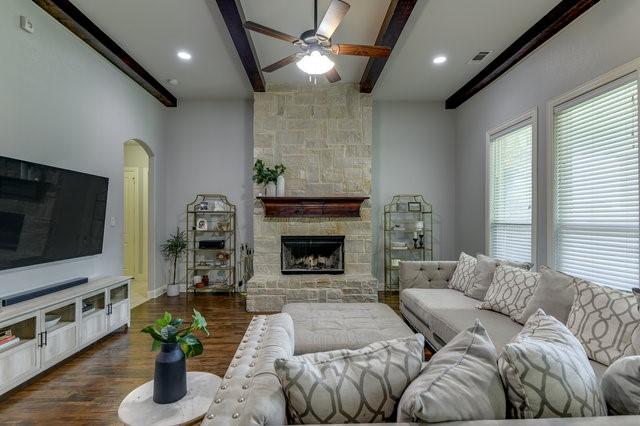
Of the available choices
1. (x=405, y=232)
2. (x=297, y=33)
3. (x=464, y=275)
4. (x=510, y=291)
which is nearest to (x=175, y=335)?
(x=510, y=291)

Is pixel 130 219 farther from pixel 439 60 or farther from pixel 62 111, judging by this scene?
pixel 439 60

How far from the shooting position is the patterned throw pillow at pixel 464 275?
340 centimetres

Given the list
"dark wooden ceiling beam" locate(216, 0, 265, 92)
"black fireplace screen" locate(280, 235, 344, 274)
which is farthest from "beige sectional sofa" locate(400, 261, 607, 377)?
"dark wooden ceiling beam" locate(216, 0, 265, 92)

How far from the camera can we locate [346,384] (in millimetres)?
984

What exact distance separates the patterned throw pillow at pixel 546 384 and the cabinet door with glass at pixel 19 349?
9.69 ft

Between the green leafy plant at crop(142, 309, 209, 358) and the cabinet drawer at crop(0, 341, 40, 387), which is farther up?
the green leafy plant at crop(142, 309, 209, 358)

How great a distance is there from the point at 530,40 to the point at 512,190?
5.28ft

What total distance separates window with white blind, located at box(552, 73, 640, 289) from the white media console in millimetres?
4406

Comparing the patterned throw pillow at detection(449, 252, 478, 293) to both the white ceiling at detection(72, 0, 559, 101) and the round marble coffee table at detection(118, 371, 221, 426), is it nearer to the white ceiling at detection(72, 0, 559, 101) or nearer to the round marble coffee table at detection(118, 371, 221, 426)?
the white ceiling at detection(72, 0, 559, 101)

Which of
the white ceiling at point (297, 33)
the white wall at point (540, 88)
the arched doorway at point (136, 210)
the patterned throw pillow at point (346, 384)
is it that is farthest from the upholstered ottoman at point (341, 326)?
the arched doorway at point (136, 210)

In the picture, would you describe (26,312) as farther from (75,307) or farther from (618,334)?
(618,334)

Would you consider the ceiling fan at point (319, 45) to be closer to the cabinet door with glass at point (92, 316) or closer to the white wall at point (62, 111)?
the white wall at point (62, 111)

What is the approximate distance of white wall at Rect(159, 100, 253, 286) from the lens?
5.49 metres

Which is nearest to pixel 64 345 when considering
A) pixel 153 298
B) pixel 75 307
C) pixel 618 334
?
pixel 75 307
